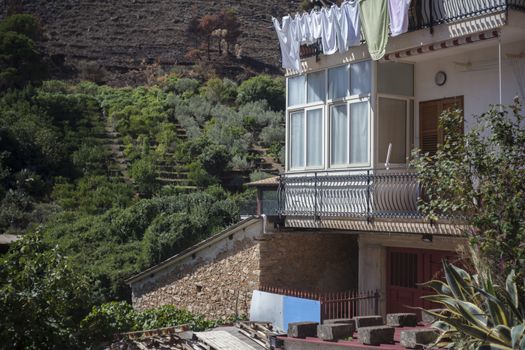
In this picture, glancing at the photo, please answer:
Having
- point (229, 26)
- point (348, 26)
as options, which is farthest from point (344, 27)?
point (229, 26)

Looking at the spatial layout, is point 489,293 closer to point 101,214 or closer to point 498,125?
Answer: point 498,125

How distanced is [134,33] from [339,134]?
51696mm

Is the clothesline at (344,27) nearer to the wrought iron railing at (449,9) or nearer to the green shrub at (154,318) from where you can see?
the wrought iron railing at (449,9)

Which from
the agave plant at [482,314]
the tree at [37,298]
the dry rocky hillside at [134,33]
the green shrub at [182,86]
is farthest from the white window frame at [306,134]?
the dry rocky hillside at [134,33]

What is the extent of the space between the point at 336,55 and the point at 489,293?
8330 millimetres

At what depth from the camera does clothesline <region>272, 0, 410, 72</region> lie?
15.0 m

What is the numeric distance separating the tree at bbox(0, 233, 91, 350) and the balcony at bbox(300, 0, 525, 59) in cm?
833

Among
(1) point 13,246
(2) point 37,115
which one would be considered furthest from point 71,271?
(2) point 37,115

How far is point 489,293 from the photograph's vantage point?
10.1 meters

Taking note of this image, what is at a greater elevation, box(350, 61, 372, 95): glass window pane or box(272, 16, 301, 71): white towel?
box(272, 16, 301, 71): white towel

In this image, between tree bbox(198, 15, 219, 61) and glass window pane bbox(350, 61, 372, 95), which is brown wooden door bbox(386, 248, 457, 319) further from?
tree bbox(198, 15, 219, 61)

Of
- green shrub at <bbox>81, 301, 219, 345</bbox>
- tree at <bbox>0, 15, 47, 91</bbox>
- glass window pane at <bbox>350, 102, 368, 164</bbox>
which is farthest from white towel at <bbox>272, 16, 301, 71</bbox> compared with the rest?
tree at <bbox>0, 15, 47, 91</bbox>

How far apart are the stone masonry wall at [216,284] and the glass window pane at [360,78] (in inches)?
178

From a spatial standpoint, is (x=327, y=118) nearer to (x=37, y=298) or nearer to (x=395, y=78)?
(x=395, y=78)
